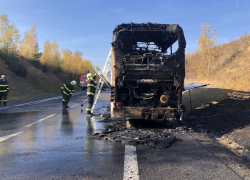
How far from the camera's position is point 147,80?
714cm

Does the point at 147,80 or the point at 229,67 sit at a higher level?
the point at 229,67

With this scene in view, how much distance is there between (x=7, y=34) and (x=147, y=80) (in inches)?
1202

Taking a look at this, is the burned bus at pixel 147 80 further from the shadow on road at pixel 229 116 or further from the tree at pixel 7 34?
the tree at pixel 7 34

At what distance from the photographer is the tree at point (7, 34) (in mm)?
30547

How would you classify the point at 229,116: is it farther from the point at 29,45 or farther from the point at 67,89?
the point at 29,45

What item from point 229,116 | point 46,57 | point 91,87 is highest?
point 46,57

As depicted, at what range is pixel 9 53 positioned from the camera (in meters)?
31.2

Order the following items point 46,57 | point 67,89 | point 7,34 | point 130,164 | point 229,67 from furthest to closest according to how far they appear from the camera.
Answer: point 46,57 → point 7,34 → point 229,67 → point 67,89 → point 130,164

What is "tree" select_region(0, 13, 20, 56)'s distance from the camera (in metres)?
30.5

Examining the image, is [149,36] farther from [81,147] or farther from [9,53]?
[9,53]

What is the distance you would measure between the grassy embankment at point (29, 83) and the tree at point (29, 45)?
1.83m

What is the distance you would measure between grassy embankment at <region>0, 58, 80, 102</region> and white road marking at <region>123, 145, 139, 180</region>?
61.0 ft

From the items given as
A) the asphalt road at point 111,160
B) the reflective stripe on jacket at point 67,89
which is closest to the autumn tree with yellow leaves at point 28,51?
the reflective stripe on jacket at point 67,89

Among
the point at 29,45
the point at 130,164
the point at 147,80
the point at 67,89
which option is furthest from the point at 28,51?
the point at 130,164
